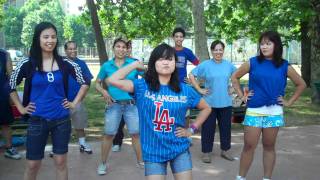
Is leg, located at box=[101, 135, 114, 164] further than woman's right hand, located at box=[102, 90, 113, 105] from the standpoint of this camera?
Yes

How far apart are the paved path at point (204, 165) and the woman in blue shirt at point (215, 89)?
0.38 m

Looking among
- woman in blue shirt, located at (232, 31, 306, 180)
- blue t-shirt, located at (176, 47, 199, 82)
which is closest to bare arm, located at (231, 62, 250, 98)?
woman in blue shirt, located at (232, 31, 306, 180)

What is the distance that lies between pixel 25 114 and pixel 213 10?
16192mm

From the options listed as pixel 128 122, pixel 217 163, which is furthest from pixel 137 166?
pixel 217 163

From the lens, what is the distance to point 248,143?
5168 millimetres

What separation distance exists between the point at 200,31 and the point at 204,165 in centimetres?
628

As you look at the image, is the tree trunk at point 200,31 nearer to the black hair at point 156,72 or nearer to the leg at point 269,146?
the leg at point 269,146

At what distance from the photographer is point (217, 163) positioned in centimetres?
662

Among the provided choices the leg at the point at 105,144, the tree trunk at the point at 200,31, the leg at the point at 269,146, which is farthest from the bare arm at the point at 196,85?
the tree trunk at the point at 200,31

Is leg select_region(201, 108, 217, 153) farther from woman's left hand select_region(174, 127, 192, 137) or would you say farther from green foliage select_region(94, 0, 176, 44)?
green foliage select_region(94, 0, 176, 44)

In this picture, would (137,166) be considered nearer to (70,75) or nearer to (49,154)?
(49,154)

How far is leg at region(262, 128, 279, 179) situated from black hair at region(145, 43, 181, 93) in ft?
5.49

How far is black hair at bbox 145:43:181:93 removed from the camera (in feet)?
12.4

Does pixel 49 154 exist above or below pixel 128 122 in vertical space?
below
